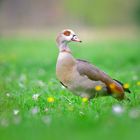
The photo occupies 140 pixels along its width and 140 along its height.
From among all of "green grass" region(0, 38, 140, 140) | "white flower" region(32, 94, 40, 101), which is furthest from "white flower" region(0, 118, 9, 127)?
"white flower" region(32, 94, 40, 101)

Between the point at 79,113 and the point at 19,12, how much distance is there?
63.0 meters

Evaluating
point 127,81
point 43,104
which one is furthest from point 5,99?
point 127,81

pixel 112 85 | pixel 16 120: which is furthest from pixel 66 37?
pixel 16 120

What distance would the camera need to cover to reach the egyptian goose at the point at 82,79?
977cm

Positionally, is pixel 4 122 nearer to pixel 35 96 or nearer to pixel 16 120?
pixel 16 120

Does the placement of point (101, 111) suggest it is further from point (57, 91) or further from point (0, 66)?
point (0, 66)

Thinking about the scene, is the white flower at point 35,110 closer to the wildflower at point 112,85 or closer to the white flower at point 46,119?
the white flower at point 46,119

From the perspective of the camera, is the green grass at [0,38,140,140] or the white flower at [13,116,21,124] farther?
the white flower at [13,116,21,124]

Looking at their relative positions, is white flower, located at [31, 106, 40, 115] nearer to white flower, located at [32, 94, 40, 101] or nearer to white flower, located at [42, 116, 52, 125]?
white flower, located at [42, 116, 52, 125]

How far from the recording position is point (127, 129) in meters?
7.29

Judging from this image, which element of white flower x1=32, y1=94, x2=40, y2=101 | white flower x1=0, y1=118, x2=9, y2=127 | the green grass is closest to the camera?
the green grass

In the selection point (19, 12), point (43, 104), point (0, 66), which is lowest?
point (19, 12)

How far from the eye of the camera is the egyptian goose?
9.77 metres

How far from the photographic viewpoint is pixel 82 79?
9.80 metres
